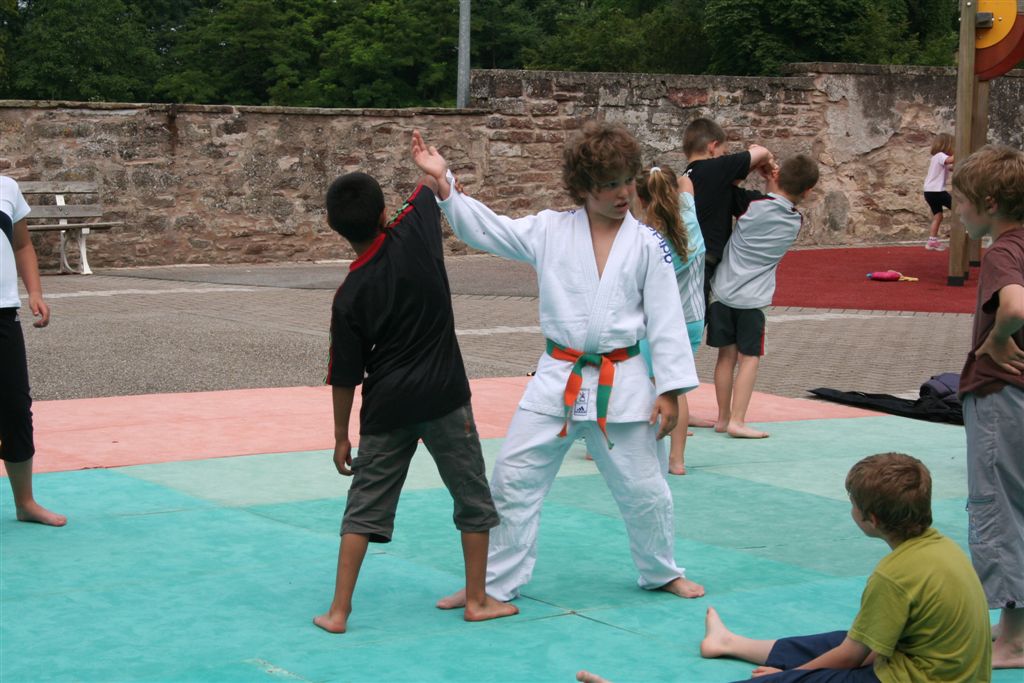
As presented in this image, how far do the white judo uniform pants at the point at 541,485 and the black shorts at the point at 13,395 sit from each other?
1993 millimetres

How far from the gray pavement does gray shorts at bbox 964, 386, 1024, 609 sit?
512cm

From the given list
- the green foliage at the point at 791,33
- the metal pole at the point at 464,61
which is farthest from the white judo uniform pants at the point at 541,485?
the green foliage at the point at 791,33

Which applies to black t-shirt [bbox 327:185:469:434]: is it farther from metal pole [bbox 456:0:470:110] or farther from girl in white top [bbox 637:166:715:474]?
metal pole [bbox 456:0:470:110]

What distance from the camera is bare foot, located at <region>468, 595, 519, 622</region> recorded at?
426 centimetres

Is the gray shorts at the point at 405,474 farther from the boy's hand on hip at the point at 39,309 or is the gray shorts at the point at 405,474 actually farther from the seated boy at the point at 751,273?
the seated boy at the point at 751,273

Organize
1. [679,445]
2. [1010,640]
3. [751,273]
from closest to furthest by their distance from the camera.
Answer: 1. [1010,640]
2. [679,445]
3. [751,273]

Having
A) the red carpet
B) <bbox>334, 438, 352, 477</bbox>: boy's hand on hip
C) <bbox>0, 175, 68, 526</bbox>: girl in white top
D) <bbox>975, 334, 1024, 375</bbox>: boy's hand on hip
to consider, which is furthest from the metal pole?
<bbox>975, 334, 1024, 375</bbox>: boy's hand on hip

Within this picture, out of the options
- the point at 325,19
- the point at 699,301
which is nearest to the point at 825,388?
the point at 699,301

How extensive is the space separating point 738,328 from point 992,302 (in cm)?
348

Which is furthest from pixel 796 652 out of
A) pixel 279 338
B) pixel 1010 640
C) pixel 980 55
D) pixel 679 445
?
pixel 980 55

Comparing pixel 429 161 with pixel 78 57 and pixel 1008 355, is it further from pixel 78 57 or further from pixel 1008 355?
pixel 78 57

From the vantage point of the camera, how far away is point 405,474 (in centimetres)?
421

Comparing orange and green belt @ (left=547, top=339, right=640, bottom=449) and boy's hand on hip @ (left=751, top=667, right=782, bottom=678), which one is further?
Answer: orange and green belt @ (left=547, top=339, right=640, bottom=449)

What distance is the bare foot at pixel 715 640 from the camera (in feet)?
12.8
